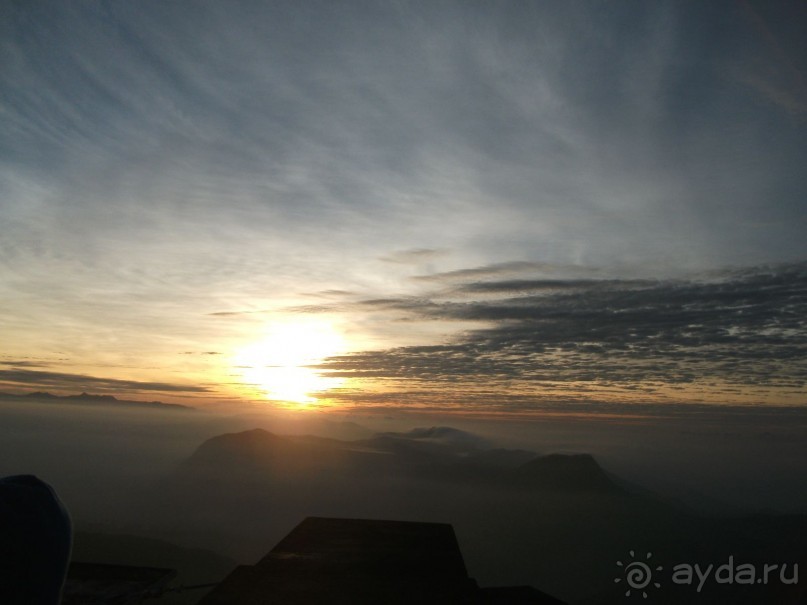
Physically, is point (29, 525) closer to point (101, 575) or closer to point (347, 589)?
point (347, 589)

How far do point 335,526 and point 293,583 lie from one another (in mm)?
12446

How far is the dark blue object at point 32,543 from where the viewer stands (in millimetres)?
3793

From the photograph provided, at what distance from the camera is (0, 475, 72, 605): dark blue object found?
12.4ft

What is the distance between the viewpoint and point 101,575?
17.7 metres

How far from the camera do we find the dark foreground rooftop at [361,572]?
15125 mm

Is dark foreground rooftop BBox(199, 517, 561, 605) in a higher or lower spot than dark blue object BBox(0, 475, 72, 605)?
lower

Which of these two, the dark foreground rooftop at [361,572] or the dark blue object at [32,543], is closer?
the dark blue object at [32,543]

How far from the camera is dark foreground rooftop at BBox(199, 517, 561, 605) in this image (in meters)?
15.1

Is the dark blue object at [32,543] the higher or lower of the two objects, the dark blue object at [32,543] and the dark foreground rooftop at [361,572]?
the higher

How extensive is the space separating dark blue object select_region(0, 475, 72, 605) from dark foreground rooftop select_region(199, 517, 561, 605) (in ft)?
39.9

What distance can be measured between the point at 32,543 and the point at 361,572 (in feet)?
55.4

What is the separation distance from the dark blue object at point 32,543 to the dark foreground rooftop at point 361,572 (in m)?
12.2

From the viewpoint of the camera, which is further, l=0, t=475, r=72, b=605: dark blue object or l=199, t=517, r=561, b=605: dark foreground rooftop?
l=199, t=517, r=561, b=605: dark foreground rooftop

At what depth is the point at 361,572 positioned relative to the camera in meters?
18.3
